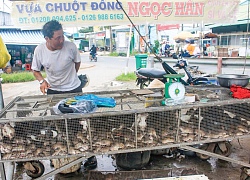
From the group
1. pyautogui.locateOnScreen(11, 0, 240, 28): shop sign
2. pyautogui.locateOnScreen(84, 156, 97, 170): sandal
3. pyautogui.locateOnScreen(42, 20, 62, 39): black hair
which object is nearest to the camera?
pyautogui.locateOnScreen(42, 20, 62, 39): black hair

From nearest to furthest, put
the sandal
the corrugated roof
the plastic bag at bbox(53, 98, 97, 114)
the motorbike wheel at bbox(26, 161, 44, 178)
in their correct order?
the plastic bag at bbox(53, 98, 97, 114)
the motorbike wheel at bbox(26, 161, 44, 178)
the sandal
the corrugated roof

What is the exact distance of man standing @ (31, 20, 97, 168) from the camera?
9.28 feet

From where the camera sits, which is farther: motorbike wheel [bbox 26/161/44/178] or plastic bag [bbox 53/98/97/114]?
motorbike wheel [bbox 26/161/44/178]

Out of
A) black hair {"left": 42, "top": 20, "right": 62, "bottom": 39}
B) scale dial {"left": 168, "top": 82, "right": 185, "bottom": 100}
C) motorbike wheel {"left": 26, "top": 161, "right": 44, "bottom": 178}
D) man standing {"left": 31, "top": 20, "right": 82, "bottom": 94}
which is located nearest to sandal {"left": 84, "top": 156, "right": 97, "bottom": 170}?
motorbike wheel {"left": 26, "top": 161, "right": 44, "bottom": 178}

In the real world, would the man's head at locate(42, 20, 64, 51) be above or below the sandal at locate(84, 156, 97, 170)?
above

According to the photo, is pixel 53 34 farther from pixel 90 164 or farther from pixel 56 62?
pixel 90 164

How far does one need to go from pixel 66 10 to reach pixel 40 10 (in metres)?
0.37

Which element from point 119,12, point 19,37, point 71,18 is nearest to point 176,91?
point 119,12

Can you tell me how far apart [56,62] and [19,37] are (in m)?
10.8

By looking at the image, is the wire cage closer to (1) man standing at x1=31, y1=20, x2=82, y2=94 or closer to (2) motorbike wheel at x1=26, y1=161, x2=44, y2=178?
(2) motorbike wheel at x1=26, y1=161, x2=44, y2=178

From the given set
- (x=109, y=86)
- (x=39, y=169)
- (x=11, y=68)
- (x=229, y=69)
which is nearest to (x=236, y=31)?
(x=229, y=69)

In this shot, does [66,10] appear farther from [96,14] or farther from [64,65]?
[64,65]

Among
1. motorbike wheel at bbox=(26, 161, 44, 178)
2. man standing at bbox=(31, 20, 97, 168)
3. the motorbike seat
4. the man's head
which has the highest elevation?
the man's head

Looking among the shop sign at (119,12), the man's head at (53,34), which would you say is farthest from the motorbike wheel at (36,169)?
the shop sign at (119,12)
